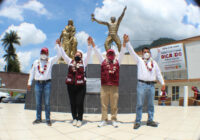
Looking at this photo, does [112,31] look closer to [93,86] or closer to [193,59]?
[93,86]

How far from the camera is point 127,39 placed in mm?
3480

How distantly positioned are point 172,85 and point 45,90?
22.4 metres

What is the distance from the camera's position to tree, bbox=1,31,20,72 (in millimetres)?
44562

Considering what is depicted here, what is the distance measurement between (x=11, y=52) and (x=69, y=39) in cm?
4395

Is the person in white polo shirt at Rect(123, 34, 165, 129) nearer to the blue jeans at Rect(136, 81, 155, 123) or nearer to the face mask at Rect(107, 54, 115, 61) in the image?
the blue jeans at Rect(136, 81, 155, 123)

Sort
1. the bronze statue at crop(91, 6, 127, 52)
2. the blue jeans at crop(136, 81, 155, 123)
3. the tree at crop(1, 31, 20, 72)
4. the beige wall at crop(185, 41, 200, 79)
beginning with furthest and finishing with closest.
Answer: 1. the tree at crop(1, 31, 20, 72)
2. the beige wall at crop(185, 41, 200, 79)
3. the bronze statue at crop(91, 6, 127, 52)
4. the blue jeans at crop(136, 81, 155, 123)

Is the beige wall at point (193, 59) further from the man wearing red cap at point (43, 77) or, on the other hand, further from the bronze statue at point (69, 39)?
the man wearing red cap at point (43, 77)

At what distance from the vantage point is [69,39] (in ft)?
26.2

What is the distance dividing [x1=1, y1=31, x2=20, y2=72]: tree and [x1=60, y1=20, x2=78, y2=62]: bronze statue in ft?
141

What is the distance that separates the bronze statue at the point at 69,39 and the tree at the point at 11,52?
141 ft

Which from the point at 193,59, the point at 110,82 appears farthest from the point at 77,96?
the point at 193,59

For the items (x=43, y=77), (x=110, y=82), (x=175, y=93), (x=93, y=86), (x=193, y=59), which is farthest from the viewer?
(x=175, y=93)

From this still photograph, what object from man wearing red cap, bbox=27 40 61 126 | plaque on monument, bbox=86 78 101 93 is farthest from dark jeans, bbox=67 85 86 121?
plaque on monument, bbox=86 78 101 93

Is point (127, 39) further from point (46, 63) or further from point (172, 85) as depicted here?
point (172, 85)
